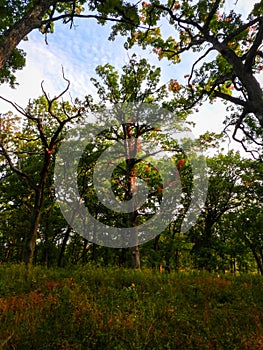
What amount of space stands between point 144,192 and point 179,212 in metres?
8.03

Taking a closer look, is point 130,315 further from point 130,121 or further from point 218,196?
point 218,196

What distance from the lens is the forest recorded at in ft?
14.6

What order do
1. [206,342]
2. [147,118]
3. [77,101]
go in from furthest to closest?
[147,118] < [77,101] < [206,342]

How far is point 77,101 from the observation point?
1355cm

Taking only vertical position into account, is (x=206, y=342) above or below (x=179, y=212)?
below

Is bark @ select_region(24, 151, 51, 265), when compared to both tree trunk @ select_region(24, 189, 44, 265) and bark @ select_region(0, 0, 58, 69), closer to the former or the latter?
tree trunk @ select_region(24, 189, 44, 265)

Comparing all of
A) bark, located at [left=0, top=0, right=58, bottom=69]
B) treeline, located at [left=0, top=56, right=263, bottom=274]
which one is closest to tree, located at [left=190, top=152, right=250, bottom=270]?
treeline, located at [left=0, top=56, right=263, bottom=274]

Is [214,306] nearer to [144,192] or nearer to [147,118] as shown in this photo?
[147,118]

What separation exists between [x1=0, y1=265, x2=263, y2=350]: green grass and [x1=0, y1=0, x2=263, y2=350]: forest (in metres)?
0.03

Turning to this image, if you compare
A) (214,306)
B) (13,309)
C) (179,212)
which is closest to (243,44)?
(214,306)

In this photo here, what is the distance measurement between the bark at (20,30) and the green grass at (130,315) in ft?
20.0

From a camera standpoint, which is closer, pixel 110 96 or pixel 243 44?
pixel 243 44

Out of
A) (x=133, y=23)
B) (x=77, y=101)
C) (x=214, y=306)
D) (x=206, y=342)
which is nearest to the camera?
(x=206, y=342)

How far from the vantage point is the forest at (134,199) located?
14.6ft
